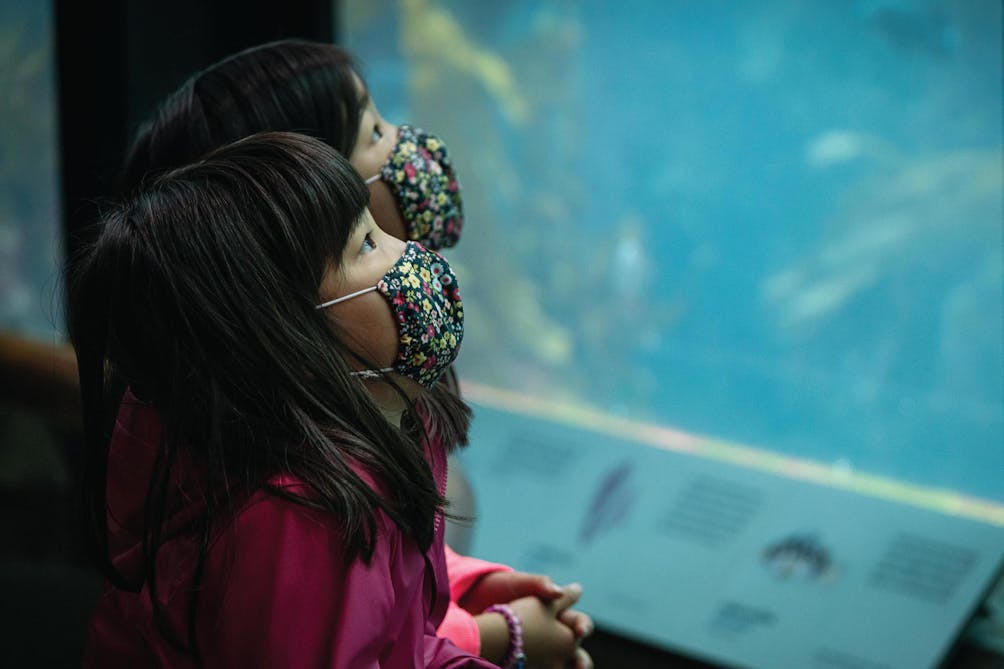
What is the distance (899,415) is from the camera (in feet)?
9.73

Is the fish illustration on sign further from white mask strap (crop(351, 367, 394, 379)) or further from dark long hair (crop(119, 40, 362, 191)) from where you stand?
white mask strap (crop(351, 367, 394, 379))

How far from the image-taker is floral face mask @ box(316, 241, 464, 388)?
1.30 metres

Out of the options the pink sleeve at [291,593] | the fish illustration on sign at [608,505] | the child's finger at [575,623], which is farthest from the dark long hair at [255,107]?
the fish illustration on sign at [608,505]

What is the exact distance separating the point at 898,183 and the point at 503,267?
4.51 ft

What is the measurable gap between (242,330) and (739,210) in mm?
2220

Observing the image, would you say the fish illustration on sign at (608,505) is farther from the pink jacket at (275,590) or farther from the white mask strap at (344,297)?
the white mask strap at (344,297)

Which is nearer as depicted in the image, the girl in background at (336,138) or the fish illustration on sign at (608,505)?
the girl in background at (336,138)

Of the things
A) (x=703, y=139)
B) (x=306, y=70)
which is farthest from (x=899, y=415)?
(x=306, y=70)

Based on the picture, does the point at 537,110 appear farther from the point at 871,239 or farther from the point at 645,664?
the point at 645,664

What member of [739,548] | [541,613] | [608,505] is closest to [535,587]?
[541,613]

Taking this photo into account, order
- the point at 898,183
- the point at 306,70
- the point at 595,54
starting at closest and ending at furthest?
1. the point at 306,70
2. the point at 898,183
3. the point at 595,54

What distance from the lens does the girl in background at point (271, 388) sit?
1238 millimetres

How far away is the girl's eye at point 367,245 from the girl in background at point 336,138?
376mm

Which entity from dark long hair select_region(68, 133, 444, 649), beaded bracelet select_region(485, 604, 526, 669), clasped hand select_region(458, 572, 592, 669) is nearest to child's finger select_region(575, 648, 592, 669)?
clasped hand select_region(458, 572, 592, 669)
